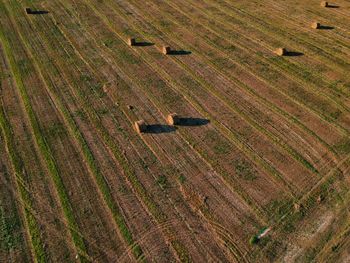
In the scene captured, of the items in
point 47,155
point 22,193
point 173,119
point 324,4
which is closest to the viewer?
point 22,193

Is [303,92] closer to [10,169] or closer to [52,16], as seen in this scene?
[10,169]

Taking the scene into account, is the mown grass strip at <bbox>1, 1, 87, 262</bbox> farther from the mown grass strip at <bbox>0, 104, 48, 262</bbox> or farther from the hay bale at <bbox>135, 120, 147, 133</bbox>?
the hay bale at <bbox>135, 120, 147, 133</bbox>

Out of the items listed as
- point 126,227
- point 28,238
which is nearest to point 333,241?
point 126,227

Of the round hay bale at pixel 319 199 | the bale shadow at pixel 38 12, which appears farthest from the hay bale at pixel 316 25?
the bale shadow at pixel 38 12

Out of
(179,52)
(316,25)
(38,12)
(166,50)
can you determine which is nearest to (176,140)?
(166,50)

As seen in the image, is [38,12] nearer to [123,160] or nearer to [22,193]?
[123,160]

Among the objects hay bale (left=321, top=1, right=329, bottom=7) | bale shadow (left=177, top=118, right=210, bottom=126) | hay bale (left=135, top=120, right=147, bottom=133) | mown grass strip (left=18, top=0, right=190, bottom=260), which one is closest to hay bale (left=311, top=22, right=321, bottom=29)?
hay bale (left=321, top=1, right=329, bottom=7)

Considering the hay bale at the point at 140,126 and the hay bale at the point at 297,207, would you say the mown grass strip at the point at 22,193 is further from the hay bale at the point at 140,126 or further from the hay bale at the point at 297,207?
the hay bale at the point at 297,207
